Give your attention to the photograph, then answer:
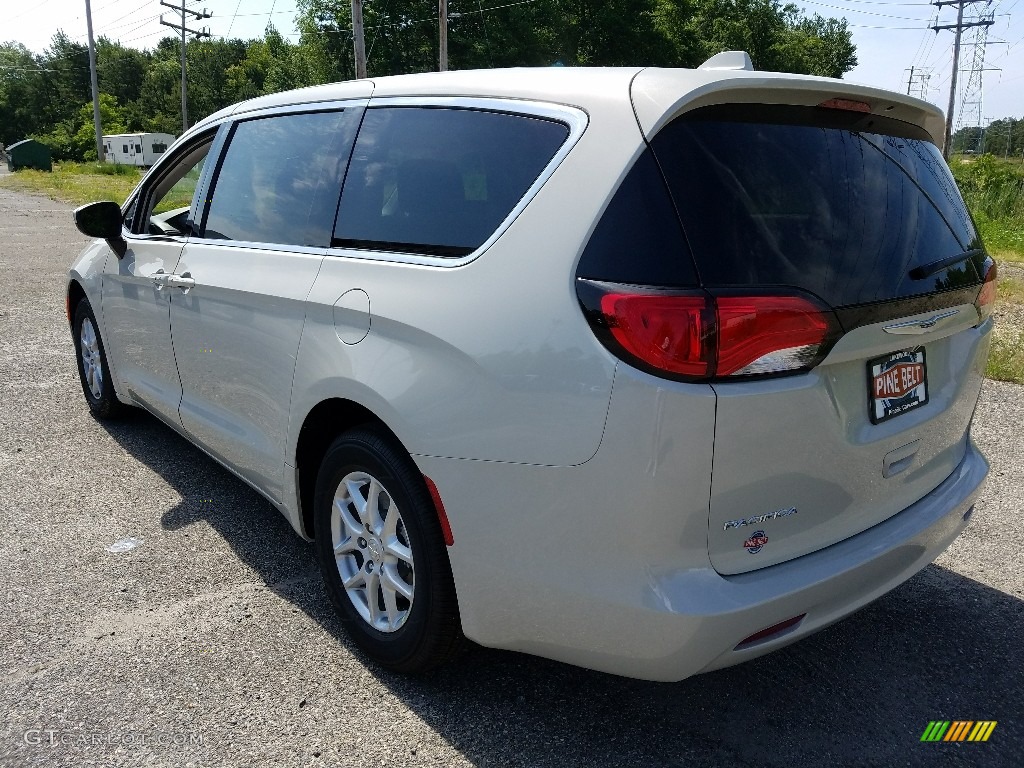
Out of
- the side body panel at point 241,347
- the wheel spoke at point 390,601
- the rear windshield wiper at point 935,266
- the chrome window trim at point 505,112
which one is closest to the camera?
the chrome window trim at point 505,112

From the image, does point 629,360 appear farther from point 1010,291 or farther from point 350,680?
point 1010,291

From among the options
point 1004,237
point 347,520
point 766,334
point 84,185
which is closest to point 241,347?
point 347,520

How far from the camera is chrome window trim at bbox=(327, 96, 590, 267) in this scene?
219 centimetres

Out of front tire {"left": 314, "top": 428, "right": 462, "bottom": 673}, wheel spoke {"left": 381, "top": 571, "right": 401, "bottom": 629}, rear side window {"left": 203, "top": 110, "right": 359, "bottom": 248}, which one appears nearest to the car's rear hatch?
front tire {"left": 314, "top": 428, "right": 462, "bottom": 673}

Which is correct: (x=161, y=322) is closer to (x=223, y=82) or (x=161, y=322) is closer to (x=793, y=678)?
(x=793, y=678)

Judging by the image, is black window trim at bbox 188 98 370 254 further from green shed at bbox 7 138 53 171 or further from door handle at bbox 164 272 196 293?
green shed at bbox 7 138 53 171

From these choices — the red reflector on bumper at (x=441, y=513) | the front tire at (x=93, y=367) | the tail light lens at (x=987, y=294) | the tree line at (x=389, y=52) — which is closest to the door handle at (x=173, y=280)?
the front tire at (x=93, y=367)

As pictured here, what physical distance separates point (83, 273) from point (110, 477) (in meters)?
1.29

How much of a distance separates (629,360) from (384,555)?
1.15 m

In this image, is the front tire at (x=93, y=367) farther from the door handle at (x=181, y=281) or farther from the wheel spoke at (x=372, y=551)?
the wheel spoke at (x=372, y=551)

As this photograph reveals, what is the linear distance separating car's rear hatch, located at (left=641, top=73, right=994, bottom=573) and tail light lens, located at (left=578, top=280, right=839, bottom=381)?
0.07ft

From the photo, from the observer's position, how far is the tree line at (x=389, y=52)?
48.2 metres

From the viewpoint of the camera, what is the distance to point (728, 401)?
1915mm

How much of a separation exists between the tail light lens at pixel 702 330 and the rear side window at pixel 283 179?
136 centimetres
